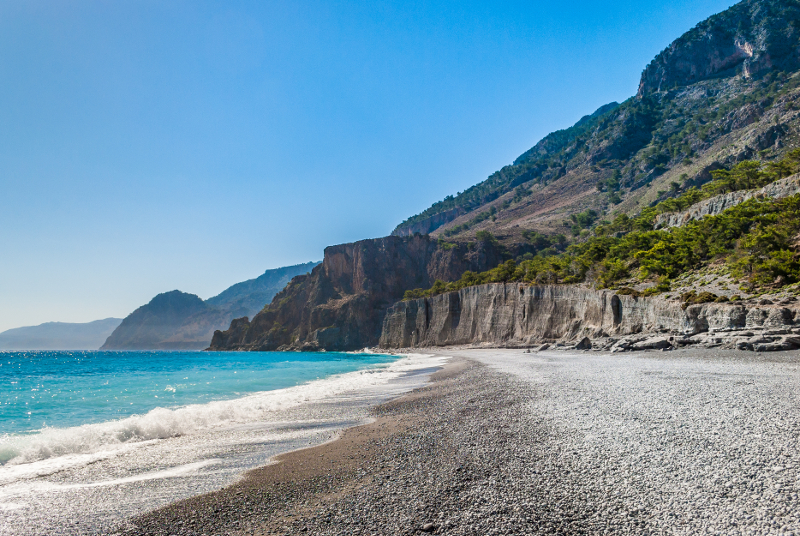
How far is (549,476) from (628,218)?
279 feet

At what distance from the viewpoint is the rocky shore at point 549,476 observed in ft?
15.0

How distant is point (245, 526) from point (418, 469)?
273 cm

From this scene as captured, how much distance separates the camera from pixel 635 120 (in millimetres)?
146625

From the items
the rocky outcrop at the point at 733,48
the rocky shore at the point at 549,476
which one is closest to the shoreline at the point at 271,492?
the rocky shore at the point at 549,476

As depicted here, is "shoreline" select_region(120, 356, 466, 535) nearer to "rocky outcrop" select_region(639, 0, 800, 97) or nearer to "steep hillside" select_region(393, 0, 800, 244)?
"steep hillside" select_region(393, 0, 800, 244)

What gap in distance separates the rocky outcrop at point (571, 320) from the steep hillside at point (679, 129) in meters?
50.0

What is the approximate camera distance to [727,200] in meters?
44.4

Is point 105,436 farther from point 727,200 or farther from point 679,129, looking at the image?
point 679,129

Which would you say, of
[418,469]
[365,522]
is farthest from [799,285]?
[365,522]

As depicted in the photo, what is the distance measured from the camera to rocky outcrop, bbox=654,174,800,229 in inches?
1474

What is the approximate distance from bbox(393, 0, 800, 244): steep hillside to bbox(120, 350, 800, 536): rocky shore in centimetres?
9332

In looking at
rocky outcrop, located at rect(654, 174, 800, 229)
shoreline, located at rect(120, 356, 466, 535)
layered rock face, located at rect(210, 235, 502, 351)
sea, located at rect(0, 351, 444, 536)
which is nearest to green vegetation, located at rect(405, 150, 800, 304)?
rocky outcrop, located at rect(654, 174, 800, 229)

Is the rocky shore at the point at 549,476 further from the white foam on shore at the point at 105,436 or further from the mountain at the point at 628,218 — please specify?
the mountain at the point at 628,218

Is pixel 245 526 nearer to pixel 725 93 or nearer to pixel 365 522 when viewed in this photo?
pixel 365 522
